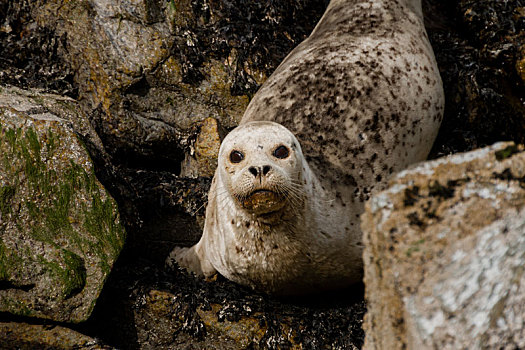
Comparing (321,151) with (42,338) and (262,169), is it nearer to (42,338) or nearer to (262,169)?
(262,169)

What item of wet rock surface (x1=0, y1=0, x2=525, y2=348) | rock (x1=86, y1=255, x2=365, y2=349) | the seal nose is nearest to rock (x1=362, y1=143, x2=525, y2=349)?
the seal nose

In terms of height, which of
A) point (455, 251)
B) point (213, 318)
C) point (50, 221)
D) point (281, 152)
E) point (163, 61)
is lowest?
point (213, 318)

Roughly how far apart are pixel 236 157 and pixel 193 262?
134 cm

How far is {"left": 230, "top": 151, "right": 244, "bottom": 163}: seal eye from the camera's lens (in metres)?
3.64

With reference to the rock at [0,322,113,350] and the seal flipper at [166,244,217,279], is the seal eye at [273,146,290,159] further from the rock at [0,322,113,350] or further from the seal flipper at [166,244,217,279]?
the rock at [0,322,113,350]

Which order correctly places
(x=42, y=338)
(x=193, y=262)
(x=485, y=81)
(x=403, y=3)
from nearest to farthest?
1. (x=42, y=338)
2. (x=193, y=262)
3. (x=403, y=3)
4. (x=485, y=81)

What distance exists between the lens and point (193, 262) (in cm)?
468

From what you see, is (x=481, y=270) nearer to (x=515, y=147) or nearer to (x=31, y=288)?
(x=515, y=147)

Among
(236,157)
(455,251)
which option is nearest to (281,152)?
(236,157)

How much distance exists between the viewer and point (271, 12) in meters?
5.98

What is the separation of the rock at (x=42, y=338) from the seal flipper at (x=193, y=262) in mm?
1140

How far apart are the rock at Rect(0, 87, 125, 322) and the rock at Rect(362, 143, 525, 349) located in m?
2.65

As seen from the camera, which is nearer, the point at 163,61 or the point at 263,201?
the point at 263,201

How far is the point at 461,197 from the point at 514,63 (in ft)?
14.8
